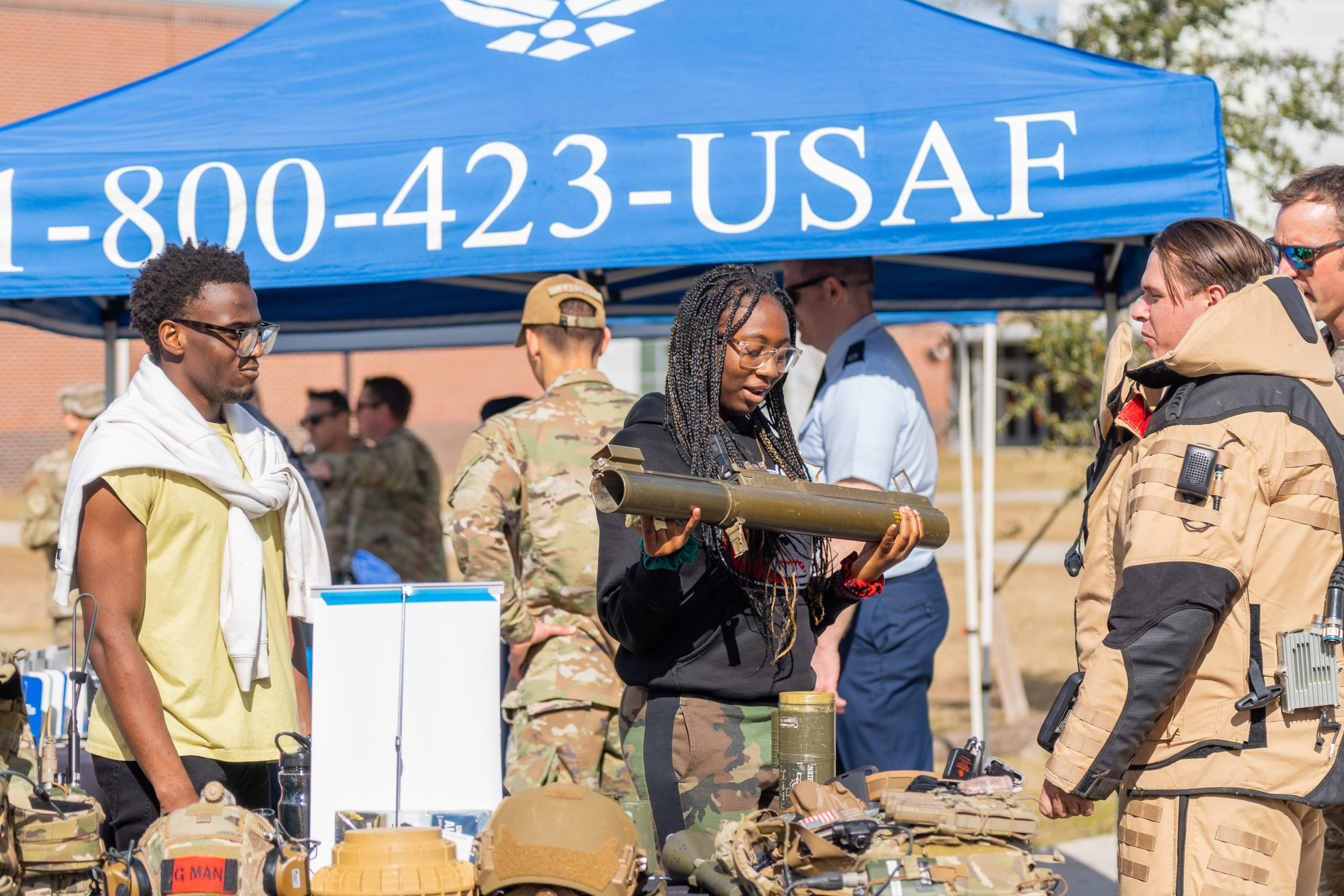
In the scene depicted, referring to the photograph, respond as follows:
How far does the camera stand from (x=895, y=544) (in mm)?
2396

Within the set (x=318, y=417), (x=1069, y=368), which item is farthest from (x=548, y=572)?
(x=1069, y=368)

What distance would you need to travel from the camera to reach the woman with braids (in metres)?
2.40

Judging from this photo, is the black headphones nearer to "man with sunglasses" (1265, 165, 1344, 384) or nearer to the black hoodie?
→ the black hoodie

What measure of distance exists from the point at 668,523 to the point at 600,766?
1.62 meters

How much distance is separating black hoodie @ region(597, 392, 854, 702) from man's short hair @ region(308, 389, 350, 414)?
14.8ft

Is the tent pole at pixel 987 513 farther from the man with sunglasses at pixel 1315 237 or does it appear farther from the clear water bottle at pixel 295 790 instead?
the clear water bottle at pixel 295 790

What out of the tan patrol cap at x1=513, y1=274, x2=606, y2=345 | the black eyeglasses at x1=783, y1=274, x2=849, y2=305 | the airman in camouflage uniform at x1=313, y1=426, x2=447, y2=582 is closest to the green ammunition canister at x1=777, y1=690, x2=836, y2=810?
the tan patrol cap at x1=513, y1=274, x2=606, y2=345

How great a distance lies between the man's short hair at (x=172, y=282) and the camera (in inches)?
102

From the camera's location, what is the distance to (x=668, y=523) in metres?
2.15

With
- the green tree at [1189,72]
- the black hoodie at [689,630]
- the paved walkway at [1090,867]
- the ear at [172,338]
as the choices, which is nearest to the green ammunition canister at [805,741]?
the black hoodie at [689,630]

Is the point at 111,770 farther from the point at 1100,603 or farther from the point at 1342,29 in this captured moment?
the point at 1342,29

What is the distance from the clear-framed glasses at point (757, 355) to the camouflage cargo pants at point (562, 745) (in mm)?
1400

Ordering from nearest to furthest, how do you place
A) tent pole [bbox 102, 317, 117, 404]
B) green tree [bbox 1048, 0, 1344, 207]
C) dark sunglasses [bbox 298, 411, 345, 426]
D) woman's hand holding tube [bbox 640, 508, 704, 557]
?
woman's hand holding tube [bbox 640, 508, 704, 557] < tent pole [bbox 102, 317, 117, 404] < dark sunglasses [bbox 298, 411, 345, 426] < green tree [bbox 1048, 0, 1344, 207]

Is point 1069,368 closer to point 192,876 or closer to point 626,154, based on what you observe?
point 626,154
